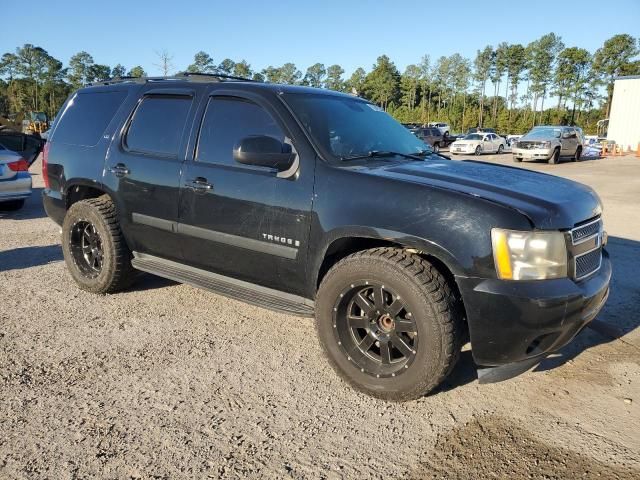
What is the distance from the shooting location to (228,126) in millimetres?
3713

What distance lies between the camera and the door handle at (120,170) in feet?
13.7

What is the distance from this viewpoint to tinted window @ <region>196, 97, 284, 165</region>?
356 cm

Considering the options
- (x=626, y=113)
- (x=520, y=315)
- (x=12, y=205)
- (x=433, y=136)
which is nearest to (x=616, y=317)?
(x=520, y=315)

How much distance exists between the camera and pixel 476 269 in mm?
2615

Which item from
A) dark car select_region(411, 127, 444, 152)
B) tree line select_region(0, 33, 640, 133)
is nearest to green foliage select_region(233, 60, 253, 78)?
tree line select_region(0, 33, 640, 133)

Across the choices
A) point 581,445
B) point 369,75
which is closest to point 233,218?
point 581,445

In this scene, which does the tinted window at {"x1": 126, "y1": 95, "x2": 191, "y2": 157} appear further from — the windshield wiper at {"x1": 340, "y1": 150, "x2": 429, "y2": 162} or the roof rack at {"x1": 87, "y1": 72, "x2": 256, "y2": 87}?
the windshield wiper at {"x1": 340, "y1": 150, "x2": 429, "y2": 162}

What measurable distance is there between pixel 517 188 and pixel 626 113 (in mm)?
41673

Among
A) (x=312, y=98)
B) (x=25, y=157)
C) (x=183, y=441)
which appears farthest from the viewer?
(x=25, y=157)

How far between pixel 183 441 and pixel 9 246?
5229 millimetres

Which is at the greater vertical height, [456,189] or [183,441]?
[456,189]

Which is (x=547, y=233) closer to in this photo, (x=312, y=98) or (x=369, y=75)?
(x=312, y=98)

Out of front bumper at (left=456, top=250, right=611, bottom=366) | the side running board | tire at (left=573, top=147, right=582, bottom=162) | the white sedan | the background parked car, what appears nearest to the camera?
front bumper at (left=456, top=250, right=611, bottom=366)

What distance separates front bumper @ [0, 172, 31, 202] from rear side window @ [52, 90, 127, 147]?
13.7ft
